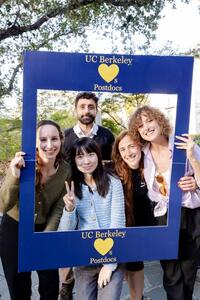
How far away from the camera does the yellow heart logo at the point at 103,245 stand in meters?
1.85

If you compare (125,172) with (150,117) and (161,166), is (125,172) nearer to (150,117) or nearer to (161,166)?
(161,166)

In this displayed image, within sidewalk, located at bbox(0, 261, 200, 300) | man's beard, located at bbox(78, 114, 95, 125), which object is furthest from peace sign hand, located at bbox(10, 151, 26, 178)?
sidewalk, located at bbox(0, 261, 200, 300)

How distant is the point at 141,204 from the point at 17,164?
690 mm

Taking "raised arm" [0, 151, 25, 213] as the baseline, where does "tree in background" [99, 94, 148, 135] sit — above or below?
above

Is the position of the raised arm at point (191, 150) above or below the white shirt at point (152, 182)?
above

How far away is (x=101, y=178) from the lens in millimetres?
1841

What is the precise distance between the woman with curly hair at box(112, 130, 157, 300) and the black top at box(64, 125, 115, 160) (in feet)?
0.10

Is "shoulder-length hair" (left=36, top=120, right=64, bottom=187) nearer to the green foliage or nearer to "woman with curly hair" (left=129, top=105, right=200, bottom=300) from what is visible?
the green foliage

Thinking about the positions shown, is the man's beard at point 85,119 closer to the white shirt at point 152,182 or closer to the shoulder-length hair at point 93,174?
the shoulder-length hair at point 93,174

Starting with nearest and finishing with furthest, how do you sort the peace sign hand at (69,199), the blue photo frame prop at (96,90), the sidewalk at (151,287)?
the blue photo frame prop at (96,90), the peace sign hand at (69,199), the sidewalk at (151,287)

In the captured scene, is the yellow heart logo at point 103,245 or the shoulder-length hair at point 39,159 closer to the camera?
the shoulder-length hair at point 39,159

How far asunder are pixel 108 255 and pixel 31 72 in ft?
3.39

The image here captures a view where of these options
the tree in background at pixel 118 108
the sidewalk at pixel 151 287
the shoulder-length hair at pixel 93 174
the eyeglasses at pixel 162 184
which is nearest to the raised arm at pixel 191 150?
the eyeglasses at pixel 162 184

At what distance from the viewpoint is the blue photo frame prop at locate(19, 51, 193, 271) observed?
5.54ft
